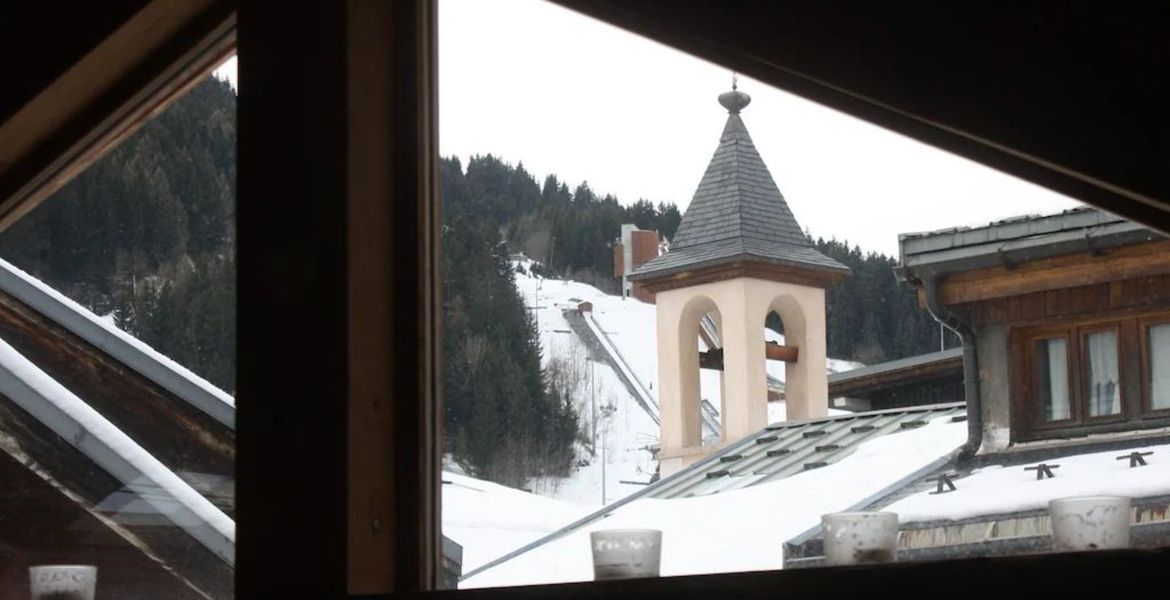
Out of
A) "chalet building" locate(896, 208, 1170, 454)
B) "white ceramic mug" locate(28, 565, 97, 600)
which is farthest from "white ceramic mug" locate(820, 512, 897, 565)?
"white ceramic mug" locate(28, 565, 97, 600)

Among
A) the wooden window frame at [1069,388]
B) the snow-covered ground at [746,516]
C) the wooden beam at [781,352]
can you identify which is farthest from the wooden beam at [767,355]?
the wooden window frame at [1069,388]

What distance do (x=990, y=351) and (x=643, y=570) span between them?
37 cm

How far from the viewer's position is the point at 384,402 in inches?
57.7

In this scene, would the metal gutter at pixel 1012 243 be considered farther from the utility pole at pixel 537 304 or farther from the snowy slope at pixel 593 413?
the utility pole at pixel 537 304

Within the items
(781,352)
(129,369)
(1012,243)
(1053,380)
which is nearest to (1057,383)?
(1053,380)

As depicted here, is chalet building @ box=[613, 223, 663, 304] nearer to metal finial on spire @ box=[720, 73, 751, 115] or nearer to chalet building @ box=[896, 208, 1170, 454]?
metal finial on spire @ box=[720, 73, 751, 115]

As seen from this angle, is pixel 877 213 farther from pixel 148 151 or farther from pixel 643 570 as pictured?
pixel 148 151

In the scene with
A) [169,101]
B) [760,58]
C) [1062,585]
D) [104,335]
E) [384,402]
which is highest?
[169,101]

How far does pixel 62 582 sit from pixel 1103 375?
3.49 feet

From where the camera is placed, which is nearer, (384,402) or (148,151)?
(384,402)

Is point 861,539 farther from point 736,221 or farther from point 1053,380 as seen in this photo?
point 736,221

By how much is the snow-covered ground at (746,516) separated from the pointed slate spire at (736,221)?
6.9 inches

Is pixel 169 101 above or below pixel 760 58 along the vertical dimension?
above

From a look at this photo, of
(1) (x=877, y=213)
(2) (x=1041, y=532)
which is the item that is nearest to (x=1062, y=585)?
(2) (x=1041, y=532)
